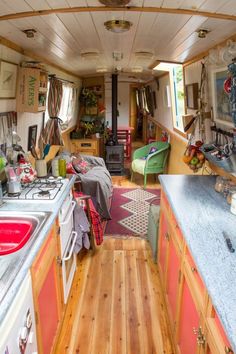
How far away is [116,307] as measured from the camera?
224cm

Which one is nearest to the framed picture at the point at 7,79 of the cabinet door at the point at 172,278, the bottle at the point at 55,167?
the bottle at the point at 55,167

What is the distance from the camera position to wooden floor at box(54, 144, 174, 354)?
1.90 metres

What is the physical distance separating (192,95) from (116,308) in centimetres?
221

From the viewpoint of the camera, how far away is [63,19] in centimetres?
162

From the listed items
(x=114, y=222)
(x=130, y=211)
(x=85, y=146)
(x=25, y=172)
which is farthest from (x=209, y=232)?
(x=85, y=146)

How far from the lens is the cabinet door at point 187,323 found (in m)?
1.31

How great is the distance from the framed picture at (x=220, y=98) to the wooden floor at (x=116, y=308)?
1515mm

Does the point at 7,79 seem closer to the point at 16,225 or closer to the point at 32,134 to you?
the point at 32,134

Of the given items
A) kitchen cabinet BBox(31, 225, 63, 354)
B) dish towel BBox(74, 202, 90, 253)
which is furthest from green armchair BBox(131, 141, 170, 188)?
kitchen cabinet BBox(31, 225, 63, 354)

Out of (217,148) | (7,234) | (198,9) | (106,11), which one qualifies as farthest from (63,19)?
(217,148)

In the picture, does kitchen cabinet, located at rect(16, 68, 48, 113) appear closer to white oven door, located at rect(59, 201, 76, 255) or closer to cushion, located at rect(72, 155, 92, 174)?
white oven door, located at rect(59, 201, 76, 255)

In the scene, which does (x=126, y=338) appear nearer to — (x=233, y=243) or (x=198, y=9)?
(x=233, y=243)

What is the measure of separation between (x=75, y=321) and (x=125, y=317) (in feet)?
1.24

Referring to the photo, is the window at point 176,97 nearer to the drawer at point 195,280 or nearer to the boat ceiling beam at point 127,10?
the boat ceiling beam at point 127,10
